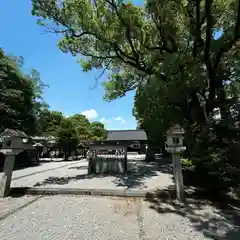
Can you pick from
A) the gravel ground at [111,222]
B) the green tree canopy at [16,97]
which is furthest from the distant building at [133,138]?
the gravel ground at [111,222]

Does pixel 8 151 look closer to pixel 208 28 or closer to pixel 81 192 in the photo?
pixel 81 192

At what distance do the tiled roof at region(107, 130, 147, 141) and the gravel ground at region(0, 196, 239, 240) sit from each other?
92.2 ft

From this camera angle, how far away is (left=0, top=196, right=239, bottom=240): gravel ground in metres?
2.99

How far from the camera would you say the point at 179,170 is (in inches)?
182

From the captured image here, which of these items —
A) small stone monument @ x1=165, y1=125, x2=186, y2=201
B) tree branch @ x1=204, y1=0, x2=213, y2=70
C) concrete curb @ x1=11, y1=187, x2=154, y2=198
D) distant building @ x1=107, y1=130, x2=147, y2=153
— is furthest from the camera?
distant building @ x1=107, y1=130, x2=147, y2=153

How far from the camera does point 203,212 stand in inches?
152

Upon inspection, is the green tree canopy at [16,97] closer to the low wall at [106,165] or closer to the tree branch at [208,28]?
the low wall at [106,165]

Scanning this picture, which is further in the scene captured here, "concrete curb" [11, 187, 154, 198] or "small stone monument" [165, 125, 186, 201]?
"concrete curb" [11, 187, 154, 198]

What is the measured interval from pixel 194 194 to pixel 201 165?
2.58 ft

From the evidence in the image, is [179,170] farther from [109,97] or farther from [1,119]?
[1,119]

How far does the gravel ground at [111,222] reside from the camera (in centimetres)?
299

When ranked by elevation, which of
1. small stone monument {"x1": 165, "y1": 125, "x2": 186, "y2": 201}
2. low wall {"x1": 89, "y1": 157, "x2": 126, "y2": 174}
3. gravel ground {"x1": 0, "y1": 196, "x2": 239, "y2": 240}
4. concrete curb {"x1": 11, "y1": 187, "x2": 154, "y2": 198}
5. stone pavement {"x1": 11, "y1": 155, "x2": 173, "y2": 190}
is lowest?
gravel ground {"x1": 0, "y1": 196, "x2": 239, "y2": 240}

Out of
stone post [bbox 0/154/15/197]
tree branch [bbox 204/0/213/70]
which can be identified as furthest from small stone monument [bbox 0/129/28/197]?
tree branch [bbox 204/0/213/70]

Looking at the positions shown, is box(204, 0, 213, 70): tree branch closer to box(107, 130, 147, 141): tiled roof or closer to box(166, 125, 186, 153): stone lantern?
box(166, 125, 186, 153): stone lantern
